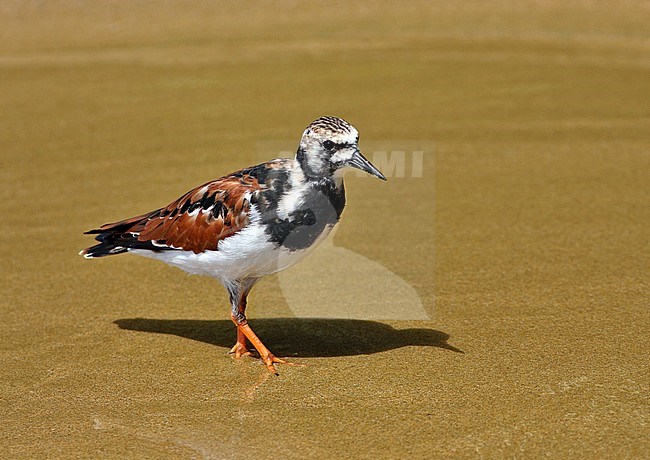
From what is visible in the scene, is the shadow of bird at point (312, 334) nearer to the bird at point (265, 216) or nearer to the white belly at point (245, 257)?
the bird at point (265, 216)

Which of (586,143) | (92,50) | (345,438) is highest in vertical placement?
(92,50)

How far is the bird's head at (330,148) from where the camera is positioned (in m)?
5.15

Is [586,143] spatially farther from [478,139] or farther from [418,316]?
[418,316]

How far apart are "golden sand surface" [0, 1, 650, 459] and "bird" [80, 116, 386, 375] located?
0.62 metres

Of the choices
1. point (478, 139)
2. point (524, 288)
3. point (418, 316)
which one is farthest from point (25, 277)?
point (478, 139)

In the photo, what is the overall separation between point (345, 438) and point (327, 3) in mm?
11123

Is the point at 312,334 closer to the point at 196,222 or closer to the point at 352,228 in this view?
the point at 196,222

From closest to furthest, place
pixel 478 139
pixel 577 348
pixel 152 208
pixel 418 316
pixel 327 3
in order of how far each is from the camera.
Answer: pixel 577 348, pixel 418 316, pixel 152 208, pixel 478 139, pixel 327 3

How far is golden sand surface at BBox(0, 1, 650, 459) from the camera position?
4.85 meters

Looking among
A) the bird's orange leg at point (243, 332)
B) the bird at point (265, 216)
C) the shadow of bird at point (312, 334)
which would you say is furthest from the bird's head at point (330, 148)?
the shadow of bird at point (312, 334)

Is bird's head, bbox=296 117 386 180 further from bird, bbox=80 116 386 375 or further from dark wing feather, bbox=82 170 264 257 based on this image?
dark wing feather, bbox=82 170 264 257

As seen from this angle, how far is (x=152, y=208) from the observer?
8.32 m

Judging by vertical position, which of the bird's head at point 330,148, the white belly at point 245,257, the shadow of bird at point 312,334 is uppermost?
the bird's head at point 330,148

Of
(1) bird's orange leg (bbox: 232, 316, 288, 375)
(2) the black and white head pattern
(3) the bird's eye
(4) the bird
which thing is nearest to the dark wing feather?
(4) the bird
